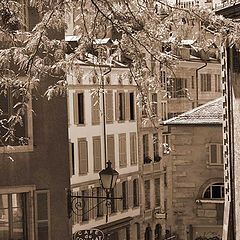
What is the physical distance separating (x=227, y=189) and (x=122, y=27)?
27.4 ft

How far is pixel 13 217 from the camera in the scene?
16609 millimetres

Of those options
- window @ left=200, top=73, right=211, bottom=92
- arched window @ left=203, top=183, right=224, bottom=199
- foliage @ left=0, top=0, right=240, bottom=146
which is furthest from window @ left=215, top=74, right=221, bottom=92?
foliage @ left=0, top=0, right=240, bottom=146

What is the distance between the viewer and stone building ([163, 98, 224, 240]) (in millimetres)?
30984

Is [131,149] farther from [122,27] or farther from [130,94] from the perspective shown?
[122,27]

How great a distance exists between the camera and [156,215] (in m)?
44.7

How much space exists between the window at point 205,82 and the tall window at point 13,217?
123 feet

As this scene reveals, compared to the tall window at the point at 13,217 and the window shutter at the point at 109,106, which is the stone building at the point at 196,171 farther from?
the tall window at the point at 13,217

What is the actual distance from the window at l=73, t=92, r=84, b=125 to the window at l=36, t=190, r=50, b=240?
19.5 m

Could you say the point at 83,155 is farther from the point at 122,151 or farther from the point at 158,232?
the point at 158,232

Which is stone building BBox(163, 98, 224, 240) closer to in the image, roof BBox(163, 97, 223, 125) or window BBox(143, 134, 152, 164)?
roof BBox(163, 97, 223, 125)

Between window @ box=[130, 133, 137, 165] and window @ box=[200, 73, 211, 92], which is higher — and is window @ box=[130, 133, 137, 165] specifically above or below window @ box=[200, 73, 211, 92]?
below

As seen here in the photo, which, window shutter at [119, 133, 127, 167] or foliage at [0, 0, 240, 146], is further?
window shutter at [119, 133, 127, 167]

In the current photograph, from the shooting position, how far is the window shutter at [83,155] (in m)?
37.0

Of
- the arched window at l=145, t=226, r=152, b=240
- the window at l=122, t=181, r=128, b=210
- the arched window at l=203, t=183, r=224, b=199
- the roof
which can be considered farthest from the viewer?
the arched window at l=145, t=226, r=152, b=240
